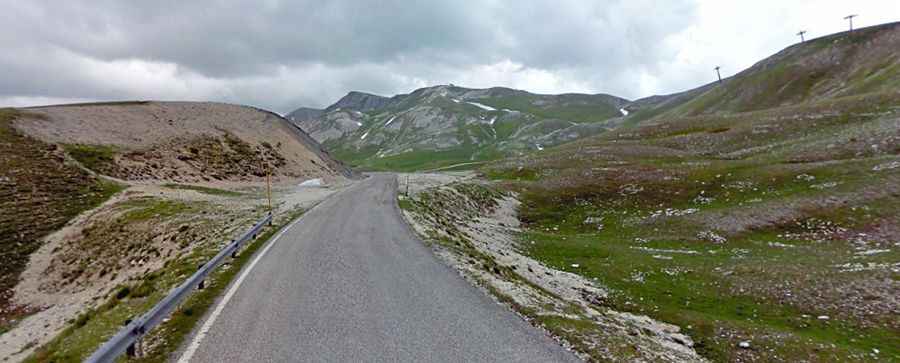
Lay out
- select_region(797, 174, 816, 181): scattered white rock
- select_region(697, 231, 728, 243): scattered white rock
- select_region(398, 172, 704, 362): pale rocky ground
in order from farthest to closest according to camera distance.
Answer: select_region(797, 174, 816, 181): scattered white rock → select_region(697, 231, 728, 243): scattered white rock → select_region(398, 172, 704, 362): pale rocky ground

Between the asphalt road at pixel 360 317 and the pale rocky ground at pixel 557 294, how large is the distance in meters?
0.82

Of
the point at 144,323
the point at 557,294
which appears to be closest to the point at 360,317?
the point at 144,323

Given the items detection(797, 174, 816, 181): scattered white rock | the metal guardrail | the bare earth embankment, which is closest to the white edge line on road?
the bare earth embankment

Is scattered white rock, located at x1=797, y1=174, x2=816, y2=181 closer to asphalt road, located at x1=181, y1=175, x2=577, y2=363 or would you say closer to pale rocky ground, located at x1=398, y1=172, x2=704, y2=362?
pale rocky ground, located at x1=398, y1=172, x2=704, y2=362

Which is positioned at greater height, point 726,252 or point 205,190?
point 205,190

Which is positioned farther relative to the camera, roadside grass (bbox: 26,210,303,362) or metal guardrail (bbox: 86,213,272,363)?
roadside grass (bbox: 26,210,303,362)

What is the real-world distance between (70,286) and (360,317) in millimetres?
20775

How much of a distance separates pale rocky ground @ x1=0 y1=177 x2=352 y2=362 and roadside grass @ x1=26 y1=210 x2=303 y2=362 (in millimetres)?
2548

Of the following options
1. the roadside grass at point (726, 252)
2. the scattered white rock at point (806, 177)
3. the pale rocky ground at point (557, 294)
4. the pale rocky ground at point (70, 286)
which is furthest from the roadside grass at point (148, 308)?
the scattered white rock at point (806, 177)

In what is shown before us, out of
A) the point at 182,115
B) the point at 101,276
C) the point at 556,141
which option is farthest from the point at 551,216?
the point at 556,141

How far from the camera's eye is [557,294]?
48.5 feet

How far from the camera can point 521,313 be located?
9844 millimetres

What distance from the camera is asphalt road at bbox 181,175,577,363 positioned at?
7.58 metres

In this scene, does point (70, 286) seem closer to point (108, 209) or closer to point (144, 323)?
point (108, 209)
